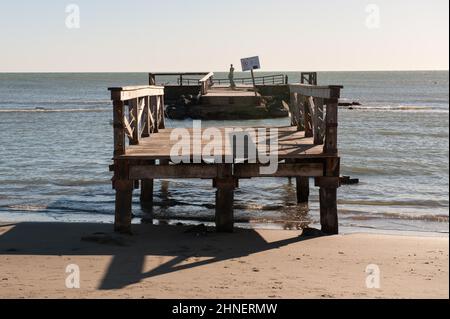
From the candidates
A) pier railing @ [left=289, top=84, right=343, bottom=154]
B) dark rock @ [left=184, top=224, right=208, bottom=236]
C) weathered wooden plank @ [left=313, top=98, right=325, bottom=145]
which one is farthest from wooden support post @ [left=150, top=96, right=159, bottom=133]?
dark rock @ [left=184, top=224, right=208, bottom=236]

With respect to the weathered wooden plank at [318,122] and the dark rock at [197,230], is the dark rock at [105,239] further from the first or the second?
the weathered wooden plank at [318,122]

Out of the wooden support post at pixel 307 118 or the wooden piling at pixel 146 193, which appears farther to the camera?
the wooden piling at pixel 146 193

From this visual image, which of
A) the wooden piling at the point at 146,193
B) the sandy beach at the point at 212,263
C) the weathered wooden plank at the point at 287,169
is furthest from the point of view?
the wooden piling at the point at 146,193

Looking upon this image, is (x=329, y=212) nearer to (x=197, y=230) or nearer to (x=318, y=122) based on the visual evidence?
(x=318, y=122)

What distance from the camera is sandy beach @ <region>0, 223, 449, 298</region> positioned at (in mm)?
7492

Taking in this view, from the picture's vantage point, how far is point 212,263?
29.1 ft

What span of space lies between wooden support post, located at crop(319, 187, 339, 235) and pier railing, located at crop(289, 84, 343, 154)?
→ 0.77 metres

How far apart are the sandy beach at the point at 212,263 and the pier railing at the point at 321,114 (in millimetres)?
1699

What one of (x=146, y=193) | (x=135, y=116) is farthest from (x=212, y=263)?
(x=146, y=193)

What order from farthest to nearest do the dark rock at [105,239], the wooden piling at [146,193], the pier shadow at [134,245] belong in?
the wooden piling at [146,193] → the dark rock at [105,239] → the pier shadow at [134,245]

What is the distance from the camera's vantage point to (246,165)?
1097cm

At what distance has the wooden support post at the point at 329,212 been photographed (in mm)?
11242

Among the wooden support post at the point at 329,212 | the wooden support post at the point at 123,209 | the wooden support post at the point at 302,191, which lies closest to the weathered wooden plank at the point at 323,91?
the wooden support post at the point at 329,212

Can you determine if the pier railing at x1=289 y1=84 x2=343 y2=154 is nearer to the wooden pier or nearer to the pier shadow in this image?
the wooden pier
